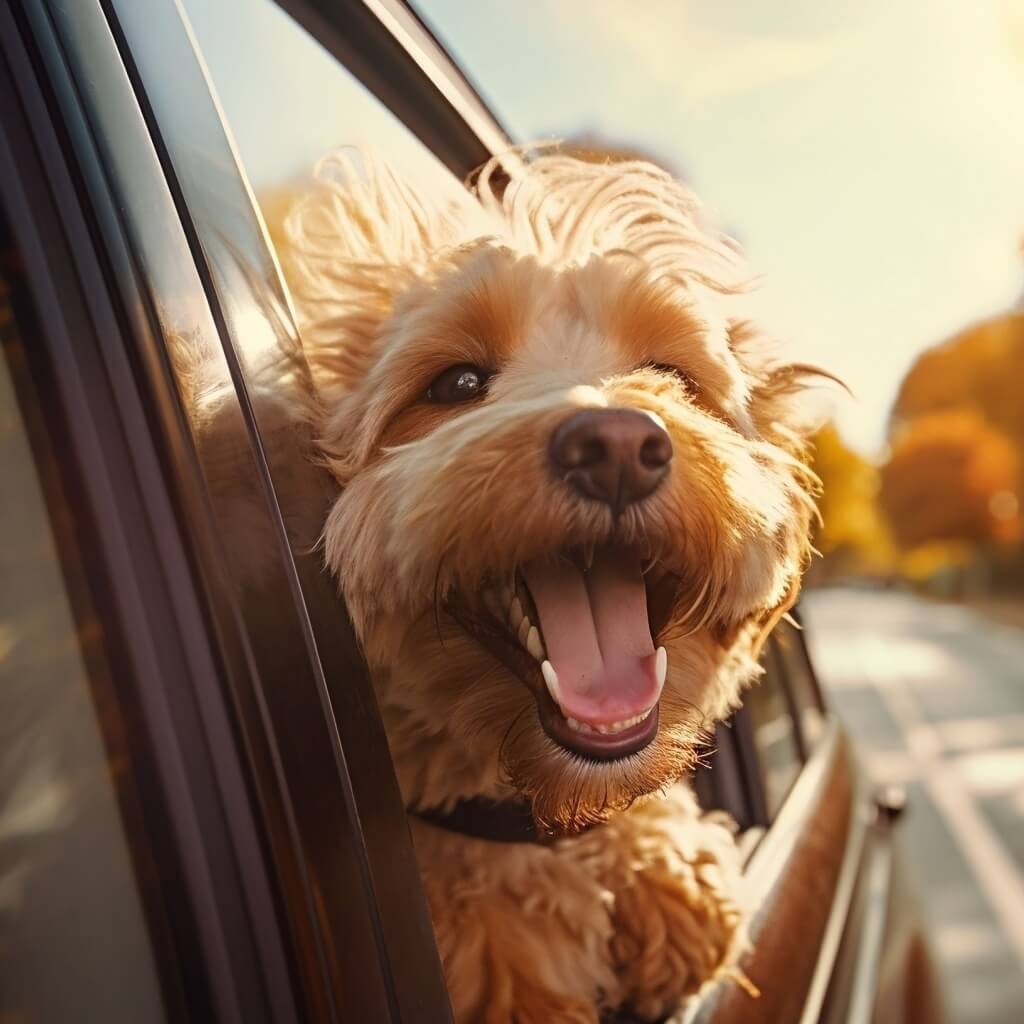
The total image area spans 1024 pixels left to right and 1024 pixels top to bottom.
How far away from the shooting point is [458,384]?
184 cm

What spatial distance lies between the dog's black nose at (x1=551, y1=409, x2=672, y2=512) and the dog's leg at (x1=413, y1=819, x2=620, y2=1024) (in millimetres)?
688

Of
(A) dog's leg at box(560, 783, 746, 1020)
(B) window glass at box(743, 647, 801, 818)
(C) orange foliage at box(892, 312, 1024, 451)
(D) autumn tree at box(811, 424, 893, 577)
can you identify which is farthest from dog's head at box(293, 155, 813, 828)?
(C) orange foliage at box(892, 312, 1024, 451)

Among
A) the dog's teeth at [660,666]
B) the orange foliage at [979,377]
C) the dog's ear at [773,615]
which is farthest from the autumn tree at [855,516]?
the dog's teeth at [660,666]

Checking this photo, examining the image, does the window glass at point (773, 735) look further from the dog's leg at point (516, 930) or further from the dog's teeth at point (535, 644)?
the dog's teeth at point (535, 644)

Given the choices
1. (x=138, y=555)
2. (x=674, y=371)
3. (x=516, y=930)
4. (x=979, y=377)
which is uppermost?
(x=979, y=377)

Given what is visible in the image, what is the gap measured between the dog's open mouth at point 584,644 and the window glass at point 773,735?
112 cm

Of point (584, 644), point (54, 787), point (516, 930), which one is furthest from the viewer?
point (516, 930)

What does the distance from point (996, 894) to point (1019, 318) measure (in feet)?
145

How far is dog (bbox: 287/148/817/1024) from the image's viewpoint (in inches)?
59.9

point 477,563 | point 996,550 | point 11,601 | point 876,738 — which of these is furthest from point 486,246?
point 996,550

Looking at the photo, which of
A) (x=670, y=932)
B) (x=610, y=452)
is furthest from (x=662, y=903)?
(x=610, y=452)

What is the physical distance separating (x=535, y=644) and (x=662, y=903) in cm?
63

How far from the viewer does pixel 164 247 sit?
1.11 m

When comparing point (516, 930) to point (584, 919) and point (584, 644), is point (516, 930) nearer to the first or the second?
point (584, 919)
